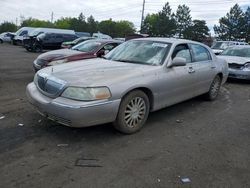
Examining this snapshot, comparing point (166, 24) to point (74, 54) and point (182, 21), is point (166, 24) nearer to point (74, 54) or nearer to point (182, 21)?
point (182, 21)

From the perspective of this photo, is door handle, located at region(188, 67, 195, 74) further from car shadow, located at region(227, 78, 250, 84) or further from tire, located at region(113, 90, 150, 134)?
car shadow, located at region(227, 78, 250, 84)

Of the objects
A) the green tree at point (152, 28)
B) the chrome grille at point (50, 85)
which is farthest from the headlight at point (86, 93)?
the green tree at point (152, 28)

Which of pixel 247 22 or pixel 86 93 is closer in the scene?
pixel 86 93

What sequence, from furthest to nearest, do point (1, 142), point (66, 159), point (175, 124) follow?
point (175, 124) < point (1, 142) < point (66, 159)

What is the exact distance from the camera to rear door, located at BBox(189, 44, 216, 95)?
666 cm

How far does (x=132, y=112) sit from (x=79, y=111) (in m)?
1.02

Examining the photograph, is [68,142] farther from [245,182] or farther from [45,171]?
[245,182]

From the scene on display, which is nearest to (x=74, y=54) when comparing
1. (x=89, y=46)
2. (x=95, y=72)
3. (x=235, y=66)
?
(x=89, y=46)

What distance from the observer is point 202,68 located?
22.4 ft

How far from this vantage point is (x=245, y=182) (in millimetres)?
3701

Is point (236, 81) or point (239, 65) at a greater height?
point (239, 65)

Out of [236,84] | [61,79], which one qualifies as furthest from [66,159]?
[236,84]

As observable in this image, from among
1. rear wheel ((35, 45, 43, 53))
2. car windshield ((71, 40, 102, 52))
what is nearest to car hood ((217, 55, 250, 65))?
car windshield ((71, 40, 102, 52))

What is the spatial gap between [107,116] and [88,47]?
6.04 m
